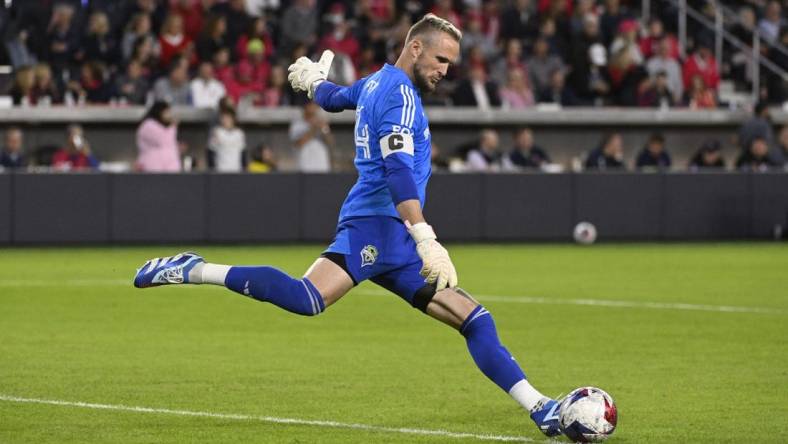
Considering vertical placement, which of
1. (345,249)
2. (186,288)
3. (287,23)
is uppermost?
(287,23)

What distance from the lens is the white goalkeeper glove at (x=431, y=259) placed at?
7.34 meters

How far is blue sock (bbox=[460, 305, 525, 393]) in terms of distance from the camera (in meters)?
7.74

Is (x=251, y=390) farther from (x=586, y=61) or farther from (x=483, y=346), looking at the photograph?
(x=586, y=61)

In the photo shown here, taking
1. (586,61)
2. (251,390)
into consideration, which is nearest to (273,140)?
(586,61)

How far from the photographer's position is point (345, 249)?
25.6 ft

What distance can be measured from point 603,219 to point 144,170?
287 inches

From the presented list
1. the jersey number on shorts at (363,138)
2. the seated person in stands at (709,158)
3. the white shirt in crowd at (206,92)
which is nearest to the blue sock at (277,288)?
the jersey number on shorts at (363,138)

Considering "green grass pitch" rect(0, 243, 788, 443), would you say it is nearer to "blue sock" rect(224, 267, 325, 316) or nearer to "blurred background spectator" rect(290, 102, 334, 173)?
"blue sock" rect(224, 267, 325, 316)

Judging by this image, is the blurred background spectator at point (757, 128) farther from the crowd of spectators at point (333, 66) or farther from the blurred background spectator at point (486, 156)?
the blurred background spectator at point (486, 156)

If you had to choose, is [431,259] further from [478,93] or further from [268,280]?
[478,93]

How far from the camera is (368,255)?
307 inches

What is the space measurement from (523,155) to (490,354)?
1758 cm

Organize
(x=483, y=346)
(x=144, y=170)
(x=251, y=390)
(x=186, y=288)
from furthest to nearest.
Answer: (x=144, y=170)
(x=186, y=288)
(x=251, y=390)
(x=483, y=346)

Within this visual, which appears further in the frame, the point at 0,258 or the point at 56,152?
the point at 56,152
